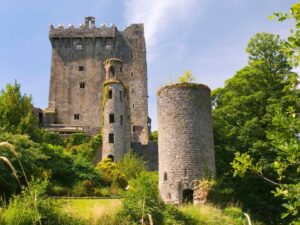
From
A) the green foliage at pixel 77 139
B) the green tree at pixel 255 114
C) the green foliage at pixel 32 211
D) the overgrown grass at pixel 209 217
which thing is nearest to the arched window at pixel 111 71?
the green foliage at pixel 77 139

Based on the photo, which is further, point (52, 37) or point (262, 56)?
point (52, 37)

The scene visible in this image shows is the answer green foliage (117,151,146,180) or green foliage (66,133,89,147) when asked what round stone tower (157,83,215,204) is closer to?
green foliage (117,151,146,180)

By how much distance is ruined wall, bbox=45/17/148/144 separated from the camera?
4706cm

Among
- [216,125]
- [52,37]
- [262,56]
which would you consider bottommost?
[216,125]

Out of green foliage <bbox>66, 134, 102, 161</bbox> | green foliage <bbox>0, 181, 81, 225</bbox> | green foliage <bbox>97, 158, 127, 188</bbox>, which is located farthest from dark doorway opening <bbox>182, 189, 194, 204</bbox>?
green foliage <bbox>66, 134, 102, 161</bbox>

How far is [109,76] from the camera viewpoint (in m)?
40.4

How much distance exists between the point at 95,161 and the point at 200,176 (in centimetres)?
1552

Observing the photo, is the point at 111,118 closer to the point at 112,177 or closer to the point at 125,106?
the point at 125,106

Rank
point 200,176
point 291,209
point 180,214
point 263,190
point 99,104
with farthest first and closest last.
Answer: point 99,104 < point 263,190 < point 200,176 < point 180,214 < point 291,209

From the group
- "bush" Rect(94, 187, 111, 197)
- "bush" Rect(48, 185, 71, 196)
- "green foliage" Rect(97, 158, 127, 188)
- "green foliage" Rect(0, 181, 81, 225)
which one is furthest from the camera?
"green foliage" Rect(97, 158, 127, 188)

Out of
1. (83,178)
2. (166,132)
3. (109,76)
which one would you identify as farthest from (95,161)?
(166,132)

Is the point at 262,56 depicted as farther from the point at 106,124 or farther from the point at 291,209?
the point at 291,209

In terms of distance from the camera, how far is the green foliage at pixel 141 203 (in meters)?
14.2

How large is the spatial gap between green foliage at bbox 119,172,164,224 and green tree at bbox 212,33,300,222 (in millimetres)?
8439
